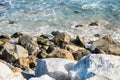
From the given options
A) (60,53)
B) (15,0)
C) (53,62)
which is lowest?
(15,0)

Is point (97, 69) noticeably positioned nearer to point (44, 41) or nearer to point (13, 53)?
point (13, 53)

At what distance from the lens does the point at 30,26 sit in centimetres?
2556

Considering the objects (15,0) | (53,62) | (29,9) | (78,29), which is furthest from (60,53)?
(15,0)

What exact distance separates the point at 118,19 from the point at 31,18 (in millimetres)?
6505

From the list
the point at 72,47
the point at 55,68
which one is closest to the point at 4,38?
the point at 72,47

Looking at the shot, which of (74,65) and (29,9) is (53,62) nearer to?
(74,65)

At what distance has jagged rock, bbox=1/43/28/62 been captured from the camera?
17.7 m

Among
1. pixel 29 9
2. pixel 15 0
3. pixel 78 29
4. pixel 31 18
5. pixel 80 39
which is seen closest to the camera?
pixel 80 39

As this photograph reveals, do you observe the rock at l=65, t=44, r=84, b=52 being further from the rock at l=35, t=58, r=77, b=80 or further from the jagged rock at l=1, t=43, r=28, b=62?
the rock at l=35, t=58, r=77, b=80

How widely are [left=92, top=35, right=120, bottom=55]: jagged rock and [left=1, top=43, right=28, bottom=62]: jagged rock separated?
3.87 m

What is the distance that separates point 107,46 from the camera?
63.5 ft

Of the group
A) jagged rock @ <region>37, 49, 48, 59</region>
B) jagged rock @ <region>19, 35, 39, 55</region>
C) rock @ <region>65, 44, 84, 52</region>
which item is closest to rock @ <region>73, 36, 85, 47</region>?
rock @ <region>65, 44, 84, 52</region>

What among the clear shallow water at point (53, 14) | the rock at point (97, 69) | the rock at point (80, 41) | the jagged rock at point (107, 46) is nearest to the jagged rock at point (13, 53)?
the rock at point (80, 41)

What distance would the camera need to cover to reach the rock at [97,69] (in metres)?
7.93
